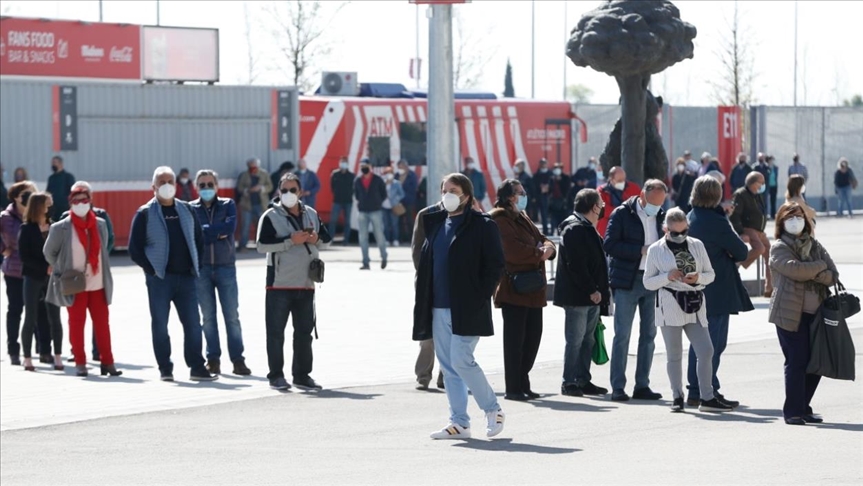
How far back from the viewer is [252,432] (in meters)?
12.0

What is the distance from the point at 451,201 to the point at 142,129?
22.2 meters

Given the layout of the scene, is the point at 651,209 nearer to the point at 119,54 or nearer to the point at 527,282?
the point at 527,282

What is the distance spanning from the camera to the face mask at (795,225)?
1138 cm

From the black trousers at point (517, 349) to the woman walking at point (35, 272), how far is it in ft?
16.5

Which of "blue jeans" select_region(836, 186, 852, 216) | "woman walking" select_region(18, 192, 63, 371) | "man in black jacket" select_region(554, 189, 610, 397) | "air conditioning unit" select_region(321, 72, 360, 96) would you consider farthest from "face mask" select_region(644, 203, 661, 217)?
"blue jeans" select_region(836, 186, 852, 216)

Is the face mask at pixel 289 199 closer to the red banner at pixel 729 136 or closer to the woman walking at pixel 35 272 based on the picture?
the woman walking at pixel 35 272

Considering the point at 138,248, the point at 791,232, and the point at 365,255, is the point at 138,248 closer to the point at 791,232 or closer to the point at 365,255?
the point at 791,232

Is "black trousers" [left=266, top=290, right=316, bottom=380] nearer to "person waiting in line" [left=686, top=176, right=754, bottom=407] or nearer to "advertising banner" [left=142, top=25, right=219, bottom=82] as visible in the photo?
"person waiting in line" [left=686, top=176, right=754, bottom=407]

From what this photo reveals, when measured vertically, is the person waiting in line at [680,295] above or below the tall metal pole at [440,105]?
below

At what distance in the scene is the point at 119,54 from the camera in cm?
3453

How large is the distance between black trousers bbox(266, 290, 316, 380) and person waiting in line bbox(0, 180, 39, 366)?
3417mm

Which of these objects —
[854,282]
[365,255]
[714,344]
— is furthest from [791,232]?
[365,255]

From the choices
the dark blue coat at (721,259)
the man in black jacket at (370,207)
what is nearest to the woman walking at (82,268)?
the dark blue coat at (721,259)

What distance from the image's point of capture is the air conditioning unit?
36.4m
